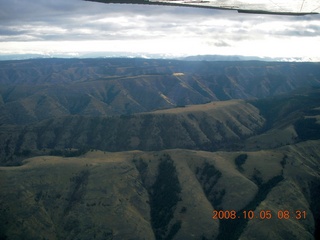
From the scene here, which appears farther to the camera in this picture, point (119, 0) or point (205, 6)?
point (205, 6)

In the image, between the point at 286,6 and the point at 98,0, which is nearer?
the point at 98,0

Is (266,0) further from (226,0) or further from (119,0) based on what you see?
(119,0)

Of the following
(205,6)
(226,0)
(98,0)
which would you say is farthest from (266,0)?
(98,0)

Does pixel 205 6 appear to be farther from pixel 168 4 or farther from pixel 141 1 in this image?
pixel 141 1

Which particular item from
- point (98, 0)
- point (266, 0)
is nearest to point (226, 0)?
point (266, 0)

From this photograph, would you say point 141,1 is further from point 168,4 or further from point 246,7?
point 246,7

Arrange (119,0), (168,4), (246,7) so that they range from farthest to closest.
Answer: (246,7)
(168,4)
(119,0)

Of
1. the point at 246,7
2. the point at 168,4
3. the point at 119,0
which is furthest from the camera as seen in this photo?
the point at 246,7
